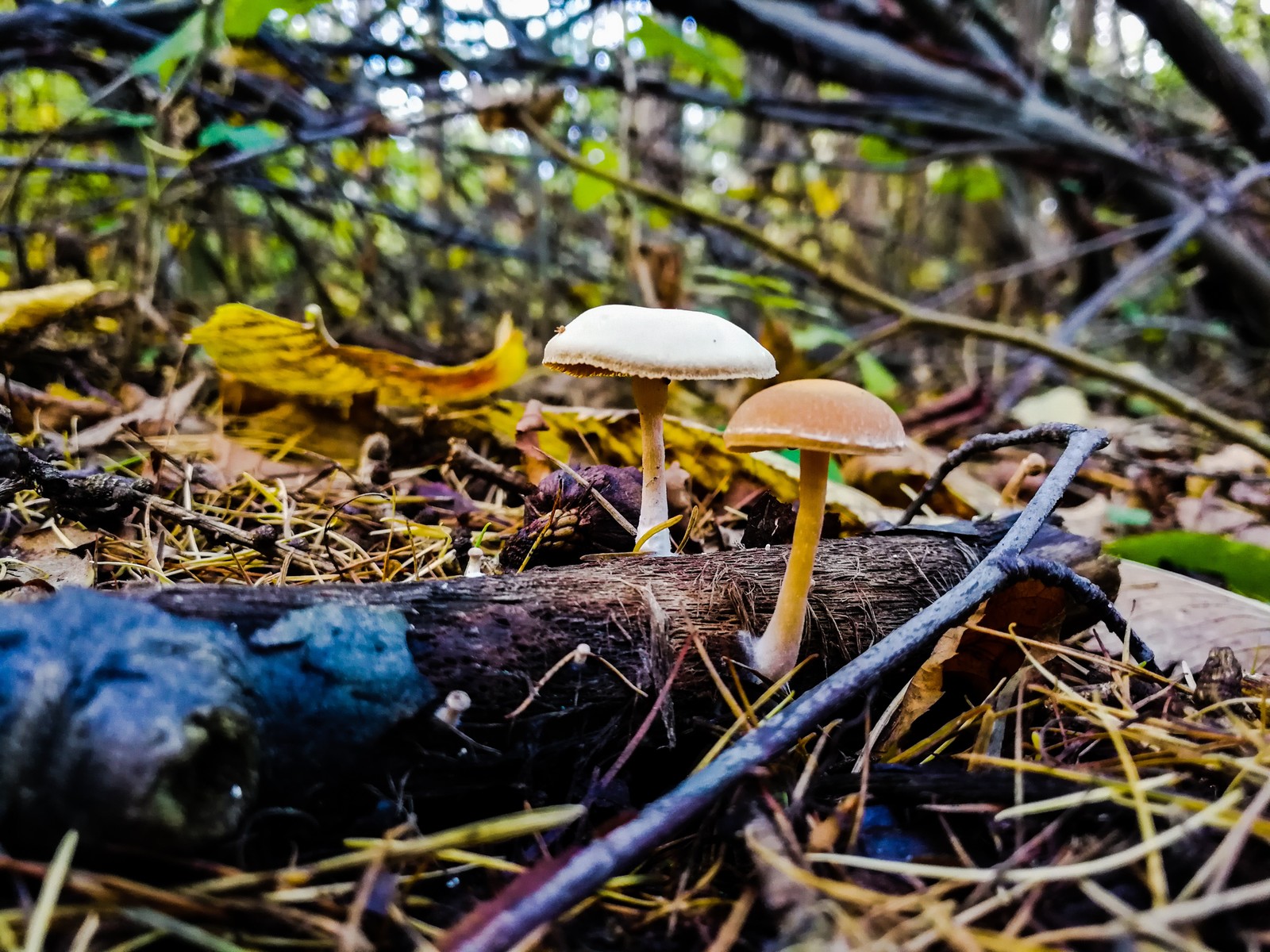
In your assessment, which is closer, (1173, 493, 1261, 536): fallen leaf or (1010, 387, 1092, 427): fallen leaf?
(1173, 493, 1261, 536): fallen leaf

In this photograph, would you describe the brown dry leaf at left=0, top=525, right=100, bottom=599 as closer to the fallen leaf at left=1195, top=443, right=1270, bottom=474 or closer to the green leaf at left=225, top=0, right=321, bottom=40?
the green leaf at left=225, top=0, right=321, bottom=40

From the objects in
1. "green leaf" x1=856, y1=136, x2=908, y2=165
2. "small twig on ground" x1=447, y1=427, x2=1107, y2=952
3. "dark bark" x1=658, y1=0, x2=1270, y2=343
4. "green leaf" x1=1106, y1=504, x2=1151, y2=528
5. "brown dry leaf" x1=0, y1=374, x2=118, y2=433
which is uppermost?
"dark bark" x1=658, y1=0, x2=1270, y2=343

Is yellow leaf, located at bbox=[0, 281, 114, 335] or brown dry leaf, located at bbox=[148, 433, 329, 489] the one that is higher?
yellow leaf, located at bbox=[0, 281, 114, 335]

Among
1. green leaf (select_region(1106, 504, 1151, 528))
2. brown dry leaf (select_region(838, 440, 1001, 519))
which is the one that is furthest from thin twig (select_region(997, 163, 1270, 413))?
brown dry leaf (select_region(838, 440, 1001, 519))

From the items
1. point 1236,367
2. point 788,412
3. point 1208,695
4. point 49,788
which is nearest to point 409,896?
point 49,788

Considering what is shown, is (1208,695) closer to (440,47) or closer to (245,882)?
(245,882)

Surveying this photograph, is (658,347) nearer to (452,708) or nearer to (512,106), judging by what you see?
(452,708)
